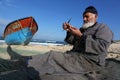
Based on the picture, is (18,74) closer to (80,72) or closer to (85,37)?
(80,72)

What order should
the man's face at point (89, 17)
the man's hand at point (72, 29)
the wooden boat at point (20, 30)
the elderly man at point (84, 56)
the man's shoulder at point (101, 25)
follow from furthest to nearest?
the wooden boat at point (20, 30)
the man's face at point (89, 17)
the man's shoulder at point (101, 25)
the man's hand at point (72, 29)
the elderly man at point (84, 56)

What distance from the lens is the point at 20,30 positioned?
18438mm

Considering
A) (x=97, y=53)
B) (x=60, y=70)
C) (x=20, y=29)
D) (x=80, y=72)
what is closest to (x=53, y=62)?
(x=60, y=70)

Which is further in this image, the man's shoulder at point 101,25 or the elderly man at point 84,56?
the man's shoulder at point 101,25

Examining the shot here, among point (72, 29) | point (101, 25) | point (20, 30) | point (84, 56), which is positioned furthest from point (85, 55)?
point (20, 30)

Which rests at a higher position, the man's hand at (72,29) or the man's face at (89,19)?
the man's face at (89,19)

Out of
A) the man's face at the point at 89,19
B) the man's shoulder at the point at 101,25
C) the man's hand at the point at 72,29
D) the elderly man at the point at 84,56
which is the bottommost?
the elderly man at the point at 84,56

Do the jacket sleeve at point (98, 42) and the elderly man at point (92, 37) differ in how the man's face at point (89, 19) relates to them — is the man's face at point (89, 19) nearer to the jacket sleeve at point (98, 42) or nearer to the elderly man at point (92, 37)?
the elderly man at point (92, 37)

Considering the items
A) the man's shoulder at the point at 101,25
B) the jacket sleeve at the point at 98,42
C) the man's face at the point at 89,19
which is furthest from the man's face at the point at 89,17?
the jacket sleeve at the point at 98,42

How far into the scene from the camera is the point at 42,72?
3.90 metres

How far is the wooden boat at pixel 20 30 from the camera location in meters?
18.2

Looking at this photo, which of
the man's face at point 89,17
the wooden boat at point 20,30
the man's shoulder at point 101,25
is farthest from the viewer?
the wooden boat at point 20,30

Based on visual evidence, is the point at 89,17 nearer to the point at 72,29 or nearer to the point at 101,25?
the point at 101,25

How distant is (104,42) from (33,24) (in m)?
15.5
